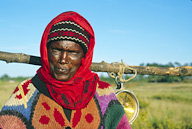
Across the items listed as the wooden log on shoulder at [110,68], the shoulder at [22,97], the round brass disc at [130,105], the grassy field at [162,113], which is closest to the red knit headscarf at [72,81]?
the shoulder at [22,97]

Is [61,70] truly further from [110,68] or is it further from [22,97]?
[110,68]

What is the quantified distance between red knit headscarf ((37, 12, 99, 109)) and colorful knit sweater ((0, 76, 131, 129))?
8 cm

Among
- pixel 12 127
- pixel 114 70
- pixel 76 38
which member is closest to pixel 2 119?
pixel 12 127

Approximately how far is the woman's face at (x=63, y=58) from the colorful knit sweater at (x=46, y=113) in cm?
25

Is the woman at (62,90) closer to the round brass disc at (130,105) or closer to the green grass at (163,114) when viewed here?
the round brass disc at (130,105)

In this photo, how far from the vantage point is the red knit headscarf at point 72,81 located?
212 centimetres

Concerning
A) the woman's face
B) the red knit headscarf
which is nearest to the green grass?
the red knit headscarf

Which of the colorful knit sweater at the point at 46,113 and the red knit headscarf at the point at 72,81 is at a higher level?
the red knit headscarf at the point at 72,81

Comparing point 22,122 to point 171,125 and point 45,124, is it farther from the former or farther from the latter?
point 171,125

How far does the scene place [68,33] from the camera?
206 centimetres

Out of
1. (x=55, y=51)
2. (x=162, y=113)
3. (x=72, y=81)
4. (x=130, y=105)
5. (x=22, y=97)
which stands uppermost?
(x=55, y=51)

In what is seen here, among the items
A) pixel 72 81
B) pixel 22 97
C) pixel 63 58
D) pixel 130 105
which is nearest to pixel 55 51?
pixel 63 58

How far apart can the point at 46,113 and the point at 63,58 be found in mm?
530

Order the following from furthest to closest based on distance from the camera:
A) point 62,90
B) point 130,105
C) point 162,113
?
point 162,113
point 130,105
point 62,90
